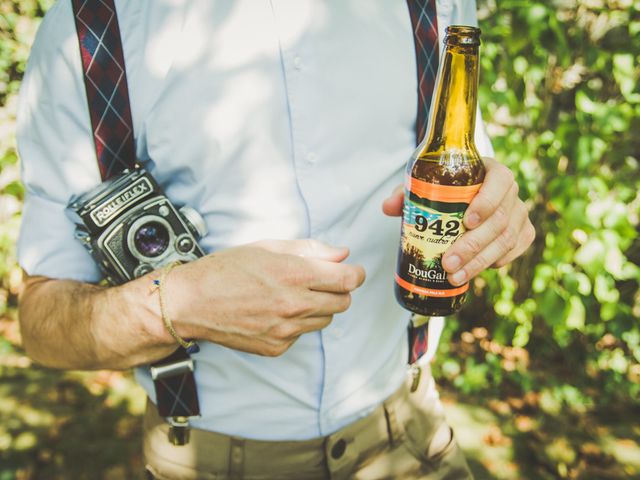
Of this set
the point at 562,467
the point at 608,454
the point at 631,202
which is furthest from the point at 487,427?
the point at 631,202

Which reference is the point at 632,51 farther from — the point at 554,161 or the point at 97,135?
the point at 97,135

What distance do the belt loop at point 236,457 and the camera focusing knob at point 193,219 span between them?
0.57 meters

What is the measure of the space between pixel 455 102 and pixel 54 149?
0.93m

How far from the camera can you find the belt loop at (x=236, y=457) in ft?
4.25

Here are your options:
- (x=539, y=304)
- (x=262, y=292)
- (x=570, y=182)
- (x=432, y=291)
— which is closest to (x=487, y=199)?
(x=432, y=291)

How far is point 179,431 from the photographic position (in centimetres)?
127

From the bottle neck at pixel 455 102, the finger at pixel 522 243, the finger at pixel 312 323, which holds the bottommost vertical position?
the finger at pixel 312 323

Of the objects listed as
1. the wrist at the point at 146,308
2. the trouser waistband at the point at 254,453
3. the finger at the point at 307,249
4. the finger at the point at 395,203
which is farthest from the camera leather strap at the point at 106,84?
the trouser waistband at the point at 254,453

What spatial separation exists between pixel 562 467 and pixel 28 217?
10.3ft

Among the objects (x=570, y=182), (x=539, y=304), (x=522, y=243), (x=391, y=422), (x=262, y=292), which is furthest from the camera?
(x=539, y=304)

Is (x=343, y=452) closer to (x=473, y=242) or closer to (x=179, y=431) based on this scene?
(x=179, y=431)

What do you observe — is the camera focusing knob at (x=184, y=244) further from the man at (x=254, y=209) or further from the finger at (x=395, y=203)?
the finger at (x=395, y=203)

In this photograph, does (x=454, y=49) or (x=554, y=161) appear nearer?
(x=454, y=49)

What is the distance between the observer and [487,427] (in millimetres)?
3238
